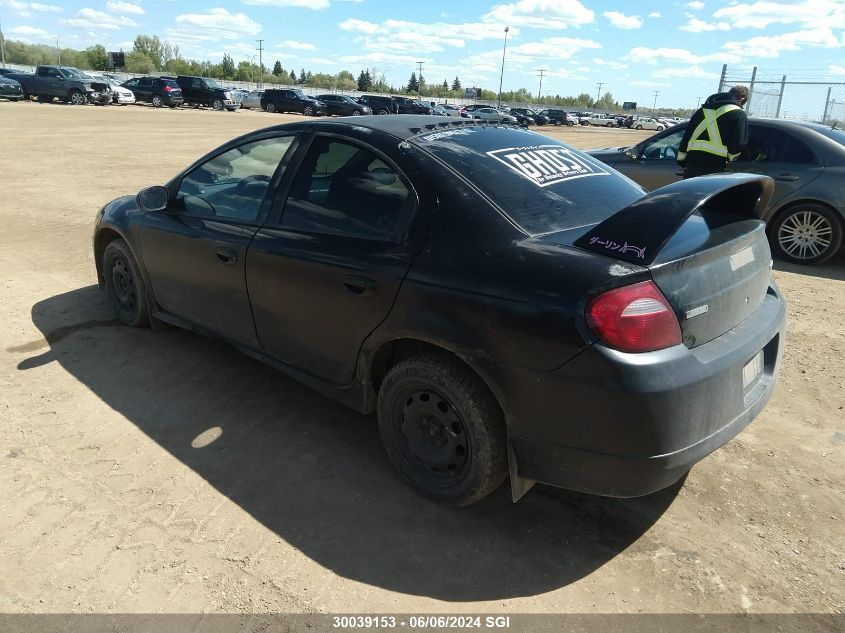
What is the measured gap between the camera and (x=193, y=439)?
10.9ft

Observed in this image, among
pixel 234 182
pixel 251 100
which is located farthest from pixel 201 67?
pixel 234 182

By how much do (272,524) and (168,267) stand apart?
206cm

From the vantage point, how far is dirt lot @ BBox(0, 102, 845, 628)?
92.7 inches

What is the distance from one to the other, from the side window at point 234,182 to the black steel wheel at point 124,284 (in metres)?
0.79

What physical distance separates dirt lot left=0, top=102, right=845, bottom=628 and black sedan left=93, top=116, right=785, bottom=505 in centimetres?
33

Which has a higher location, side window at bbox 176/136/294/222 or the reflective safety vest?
the reflective safety vest

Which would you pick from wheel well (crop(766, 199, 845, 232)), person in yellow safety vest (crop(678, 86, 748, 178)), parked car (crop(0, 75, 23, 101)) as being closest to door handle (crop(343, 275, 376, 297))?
person in yellow safety vest (crop(678, 86, 748, 178))

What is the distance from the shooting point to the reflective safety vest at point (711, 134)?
621cm

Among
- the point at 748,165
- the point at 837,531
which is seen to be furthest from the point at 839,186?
the point at 837,531

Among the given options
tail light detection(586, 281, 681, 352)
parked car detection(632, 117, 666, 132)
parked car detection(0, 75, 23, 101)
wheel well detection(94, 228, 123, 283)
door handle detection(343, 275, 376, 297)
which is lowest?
wheel well detection(94, 228, 123, 283)

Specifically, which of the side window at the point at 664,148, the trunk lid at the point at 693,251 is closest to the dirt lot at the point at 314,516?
the trunk lid at the point at 693,251

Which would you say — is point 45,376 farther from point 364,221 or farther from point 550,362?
point 550,362

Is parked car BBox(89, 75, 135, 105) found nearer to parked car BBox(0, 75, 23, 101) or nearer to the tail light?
parked car BBox(0, 75, 23, 101)

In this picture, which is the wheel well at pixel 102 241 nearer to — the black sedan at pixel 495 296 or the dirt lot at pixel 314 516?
the dirt lot at pixel 314 516
